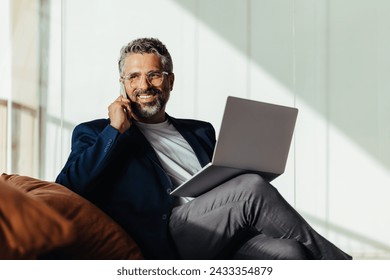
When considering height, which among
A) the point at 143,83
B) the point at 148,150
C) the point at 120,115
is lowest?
the point at 148,150

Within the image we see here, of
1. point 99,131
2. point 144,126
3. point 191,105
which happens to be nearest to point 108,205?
point 99,131

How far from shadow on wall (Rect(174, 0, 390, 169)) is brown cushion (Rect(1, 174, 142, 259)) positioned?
8.62 feet

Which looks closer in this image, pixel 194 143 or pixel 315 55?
pixel 194 143

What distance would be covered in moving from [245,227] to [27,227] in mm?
763

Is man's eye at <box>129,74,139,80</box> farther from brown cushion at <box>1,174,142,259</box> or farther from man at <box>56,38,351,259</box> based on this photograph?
brown cushion at <box>1,174,142,259</box>

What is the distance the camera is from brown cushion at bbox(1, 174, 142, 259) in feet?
5.88

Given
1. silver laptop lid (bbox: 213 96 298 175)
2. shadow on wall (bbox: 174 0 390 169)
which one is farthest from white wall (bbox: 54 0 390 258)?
silver laptop lid (bbox: 213 96 298 175)

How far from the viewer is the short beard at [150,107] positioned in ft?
8.24

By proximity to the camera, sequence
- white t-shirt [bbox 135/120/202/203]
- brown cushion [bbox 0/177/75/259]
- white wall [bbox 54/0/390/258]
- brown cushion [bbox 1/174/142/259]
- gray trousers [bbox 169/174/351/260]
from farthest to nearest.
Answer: white wall [bbox 54/0/390/258], white t-shirt [bbox 135/120/202/203], gray trousers [bbox 169/174/351/260], brown cushion [bbox 1/174/142/259], brown cushion [bbox 0/177/75/259]

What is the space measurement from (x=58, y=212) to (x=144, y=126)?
86cm

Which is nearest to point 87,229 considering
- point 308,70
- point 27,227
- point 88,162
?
point 27,227

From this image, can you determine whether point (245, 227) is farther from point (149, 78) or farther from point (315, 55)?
point (315, 55)

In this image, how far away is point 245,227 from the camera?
83.8 inches

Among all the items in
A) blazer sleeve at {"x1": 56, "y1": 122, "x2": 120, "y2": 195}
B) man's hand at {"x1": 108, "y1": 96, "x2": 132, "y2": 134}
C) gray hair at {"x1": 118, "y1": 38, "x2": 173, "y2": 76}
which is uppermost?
gray hair at {"x1": 118, "y1": 38, "x2": 173, "y2": 76}
